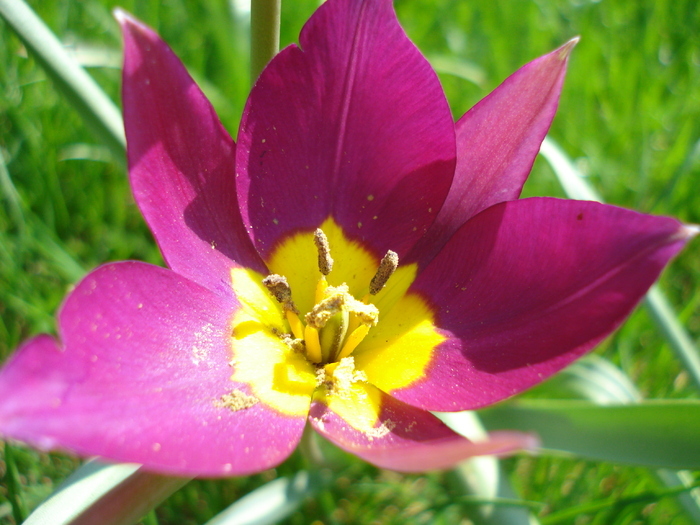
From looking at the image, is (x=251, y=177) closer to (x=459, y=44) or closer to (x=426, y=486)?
(x=426, y=486)

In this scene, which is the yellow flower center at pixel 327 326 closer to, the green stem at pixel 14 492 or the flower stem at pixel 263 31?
the flower stem at pixel 263 31

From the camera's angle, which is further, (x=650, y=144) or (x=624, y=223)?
(x=650, y=144)

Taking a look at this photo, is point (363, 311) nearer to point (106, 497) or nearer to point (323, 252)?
point (323, 252)

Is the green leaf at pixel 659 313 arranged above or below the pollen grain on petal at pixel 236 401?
above

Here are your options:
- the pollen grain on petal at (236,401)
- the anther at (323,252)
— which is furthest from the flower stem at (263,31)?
the pollen grain on petal at (236,401)

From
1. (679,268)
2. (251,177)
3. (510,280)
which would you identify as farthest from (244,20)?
(679,268)

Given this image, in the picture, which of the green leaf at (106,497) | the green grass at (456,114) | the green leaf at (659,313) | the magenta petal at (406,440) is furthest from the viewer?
the green grass at (456,114)
